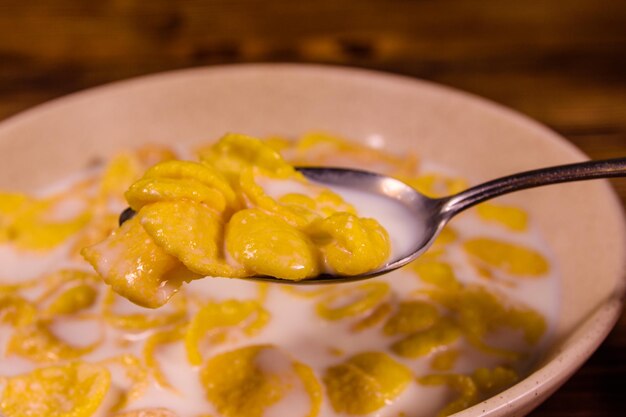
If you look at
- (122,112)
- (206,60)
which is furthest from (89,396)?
(206,60)

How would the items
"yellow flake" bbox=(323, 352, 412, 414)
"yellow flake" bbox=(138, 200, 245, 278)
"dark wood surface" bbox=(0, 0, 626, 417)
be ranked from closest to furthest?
1. "yellow flake" bbox=(138, 200, 245, 278)
2. "yellow flake" bbox=(323, 352, 412, 414)
3. "dark wood surface" bbox=(0, 0, 626, 417)

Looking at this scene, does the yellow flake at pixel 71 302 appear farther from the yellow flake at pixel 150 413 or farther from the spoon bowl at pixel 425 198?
the spoon bowl at pixel 425 198

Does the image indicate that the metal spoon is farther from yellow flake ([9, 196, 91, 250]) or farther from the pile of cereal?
yellow flake ([9, 196, 91, 250])

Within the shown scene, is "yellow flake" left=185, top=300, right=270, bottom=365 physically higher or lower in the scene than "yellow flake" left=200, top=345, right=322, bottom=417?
higher

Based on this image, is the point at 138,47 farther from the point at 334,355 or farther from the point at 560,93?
the point at 334,355

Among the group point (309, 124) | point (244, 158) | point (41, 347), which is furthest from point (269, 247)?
point (309, 124)

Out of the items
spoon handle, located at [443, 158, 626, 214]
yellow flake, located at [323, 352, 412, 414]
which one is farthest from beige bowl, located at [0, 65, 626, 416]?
yellow flake, located at [323, 352, 412, 414]

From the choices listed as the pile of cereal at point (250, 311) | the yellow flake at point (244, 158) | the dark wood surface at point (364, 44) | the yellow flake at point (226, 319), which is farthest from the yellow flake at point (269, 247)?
the dark wood surface at point (364, 44)
